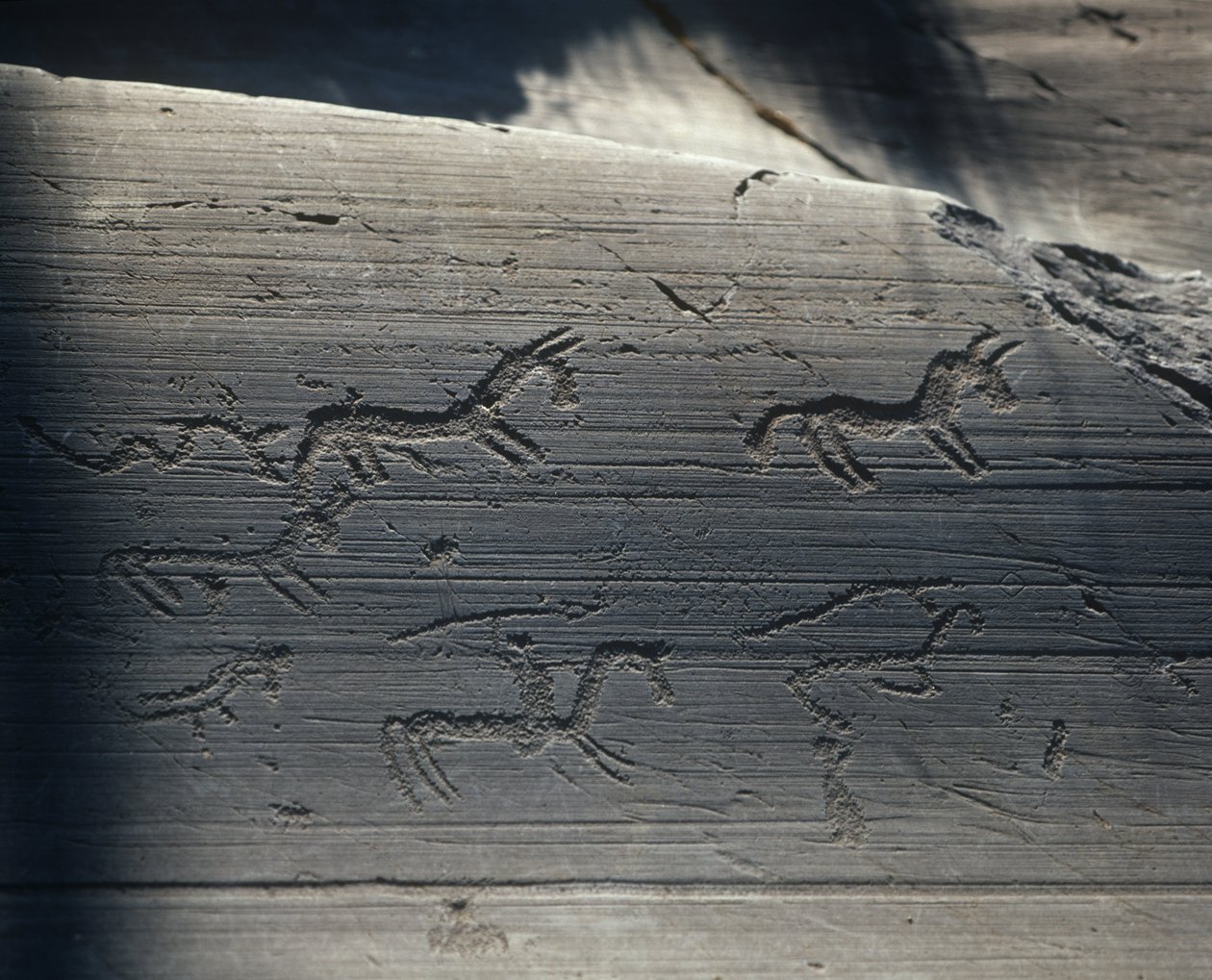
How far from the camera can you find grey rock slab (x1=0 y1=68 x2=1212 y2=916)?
1.39 metres

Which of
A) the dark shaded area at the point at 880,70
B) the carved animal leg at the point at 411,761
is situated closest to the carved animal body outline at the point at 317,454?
the carved animal leg at the point at 411,761

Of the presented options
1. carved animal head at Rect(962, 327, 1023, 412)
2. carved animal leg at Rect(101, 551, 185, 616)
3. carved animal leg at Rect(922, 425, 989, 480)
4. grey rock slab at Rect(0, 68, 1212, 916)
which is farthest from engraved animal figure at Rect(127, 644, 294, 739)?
carved animal head at Rect(962, 327, 1023, 412)

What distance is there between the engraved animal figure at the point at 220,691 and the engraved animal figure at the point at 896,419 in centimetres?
81

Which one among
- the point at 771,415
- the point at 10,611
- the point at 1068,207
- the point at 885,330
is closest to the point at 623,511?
the point at 771,415

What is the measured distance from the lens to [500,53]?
2.21m

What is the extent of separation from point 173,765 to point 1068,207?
2.07m

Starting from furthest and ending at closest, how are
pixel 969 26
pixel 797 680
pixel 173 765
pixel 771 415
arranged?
pixel 969 26 < pixel 771 415 < pixel 797 680 < pixel 173 765

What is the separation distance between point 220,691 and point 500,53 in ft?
5.11

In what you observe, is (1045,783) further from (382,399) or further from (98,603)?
(98,603)

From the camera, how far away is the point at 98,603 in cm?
142

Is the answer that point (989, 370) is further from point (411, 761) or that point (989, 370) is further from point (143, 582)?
point (143, 582)

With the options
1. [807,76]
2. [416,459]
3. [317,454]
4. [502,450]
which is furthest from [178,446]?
[807,76]

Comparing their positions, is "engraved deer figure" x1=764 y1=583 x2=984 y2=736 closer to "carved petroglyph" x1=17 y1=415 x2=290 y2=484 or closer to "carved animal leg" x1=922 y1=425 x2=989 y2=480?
"carved animal leg" x1=922 y1=425 x2=989 y2=480

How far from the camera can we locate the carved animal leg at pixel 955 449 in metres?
1.58
